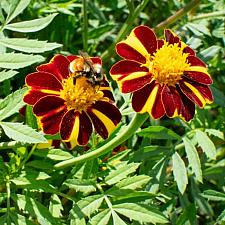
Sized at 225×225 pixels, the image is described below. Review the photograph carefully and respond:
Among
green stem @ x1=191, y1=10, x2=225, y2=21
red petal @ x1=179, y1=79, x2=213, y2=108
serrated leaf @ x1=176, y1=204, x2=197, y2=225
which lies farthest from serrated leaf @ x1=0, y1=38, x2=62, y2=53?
green stem @ x1=191, y1=10, x2=225, y2=21

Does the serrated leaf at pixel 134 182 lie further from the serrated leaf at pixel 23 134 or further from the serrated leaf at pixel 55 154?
the serrated leaf at pixel 23 134

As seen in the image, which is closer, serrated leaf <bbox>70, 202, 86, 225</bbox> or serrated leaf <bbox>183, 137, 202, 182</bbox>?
serrated leaf <bbox>70, 202, 86, 225</bbox>

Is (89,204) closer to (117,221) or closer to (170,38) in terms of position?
(117,221)

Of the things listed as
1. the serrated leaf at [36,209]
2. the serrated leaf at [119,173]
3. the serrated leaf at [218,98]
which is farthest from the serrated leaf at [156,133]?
the serrated leaf at [36,209]

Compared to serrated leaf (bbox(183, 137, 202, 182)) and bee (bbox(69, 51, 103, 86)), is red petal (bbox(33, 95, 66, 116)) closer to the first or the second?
bee (bbox(69, 51, 103, 86))

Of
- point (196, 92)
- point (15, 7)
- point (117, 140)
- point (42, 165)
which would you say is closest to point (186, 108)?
point (196, 92)
